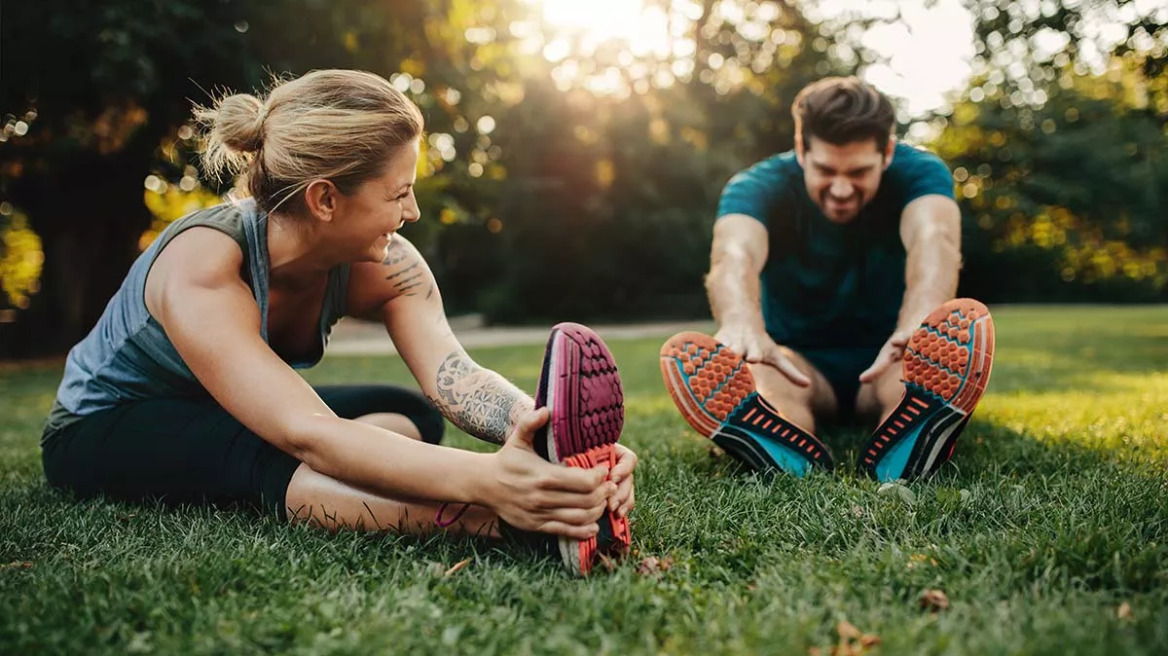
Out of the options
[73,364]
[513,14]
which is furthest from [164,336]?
[513,14]

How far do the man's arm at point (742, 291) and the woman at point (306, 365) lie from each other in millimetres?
835

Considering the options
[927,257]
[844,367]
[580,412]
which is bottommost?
[844,367]

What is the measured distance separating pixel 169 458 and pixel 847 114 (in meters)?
2.57

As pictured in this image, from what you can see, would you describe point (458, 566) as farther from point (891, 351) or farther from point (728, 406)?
point (891, 351)

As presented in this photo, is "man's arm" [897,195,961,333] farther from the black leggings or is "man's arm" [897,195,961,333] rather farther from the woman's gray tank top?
the black leggings

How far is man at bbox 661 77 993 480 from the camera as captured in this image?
258 cm

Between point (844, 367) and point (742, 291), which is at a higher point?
point (742, 291)

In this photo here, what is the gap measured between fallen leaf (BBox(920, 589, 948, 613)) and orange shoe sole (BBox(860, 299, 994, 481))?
0.97 meters

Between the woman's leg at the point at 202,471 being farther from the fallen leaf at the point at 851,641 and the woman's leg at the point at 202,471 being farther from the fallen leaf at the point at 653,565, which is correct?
the fallen leaf at the point at 851,641

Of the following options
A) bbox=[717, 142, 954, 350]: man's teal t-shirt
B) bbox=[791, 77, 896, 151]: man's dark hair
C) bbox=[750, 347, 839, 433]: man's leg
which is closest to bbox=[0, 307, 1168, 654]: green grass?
bbox=[750, 347, 839, 433]: man's leg

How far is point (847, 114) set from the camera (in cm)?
325

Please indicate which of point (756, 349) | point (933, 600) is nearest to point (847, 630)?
point (933, 600)

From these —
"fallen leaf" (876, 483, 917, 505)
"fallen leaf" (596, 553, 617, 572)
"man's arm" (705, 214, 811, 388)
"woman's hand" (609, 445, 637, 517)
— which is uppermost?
"man's arm" (705, 214, 811, 388)

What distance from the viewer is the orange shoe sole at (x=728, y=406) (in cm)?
265
